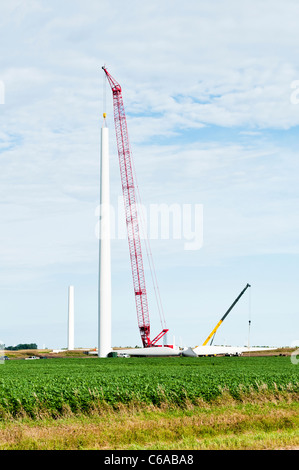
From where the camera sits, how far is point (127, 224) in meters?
125

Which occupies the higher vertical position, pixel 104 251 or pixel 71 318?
pixel 104 251

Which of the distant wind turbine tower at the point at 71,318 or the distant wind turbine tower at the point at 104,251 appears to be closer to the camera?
the distant wind turbine tower at the point at 104,251

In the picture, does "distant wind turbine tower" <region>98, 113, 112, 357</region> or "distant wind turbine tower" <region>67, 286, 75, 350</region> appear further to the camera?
"distant wind turbine tower" <region>67, 286, 75, 350</region>

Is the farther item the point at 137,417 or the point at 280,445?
the point at 137,417

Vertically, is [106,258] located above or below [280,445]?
above

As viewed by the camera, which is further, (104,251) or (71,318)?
(71,318)
